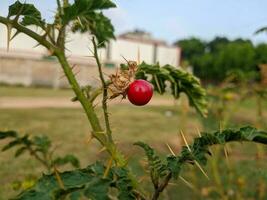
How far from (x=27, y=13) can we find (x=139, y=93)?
424 millimetres

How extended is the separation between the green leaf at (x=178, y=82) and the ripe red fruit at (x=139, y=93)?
0.45 metres

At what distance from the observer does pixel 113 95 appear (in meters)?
1.04

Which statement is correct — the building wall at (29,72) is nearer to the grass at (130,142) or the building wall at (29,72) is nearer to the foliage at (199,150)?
the grass at (130,142)

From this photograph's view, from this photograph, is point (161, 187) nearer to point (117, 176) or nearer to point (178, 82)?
point (117, 176)

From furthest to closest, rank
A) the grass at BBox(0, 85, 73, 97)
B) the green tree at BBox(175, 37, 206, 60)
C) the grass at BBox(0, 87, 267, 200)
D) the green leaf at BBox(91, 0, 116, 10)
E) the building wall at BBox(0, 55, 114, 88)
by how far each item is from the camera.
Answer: the green tree at BBox(175, 37, 206, 60) → the building wall at BBox(0, 55, 114, 88) → the grass at BBox(0, 85, 73, 97) → the grass at BBox(0, 87, 267, 200) → the green leaf at BBox(91, 0, 116, 10)

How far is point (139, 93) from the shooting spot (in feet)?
3.27

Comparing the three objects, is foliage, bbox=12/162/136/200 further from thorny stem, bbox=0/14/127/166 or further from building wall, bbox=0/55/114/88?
building wall, bbox=0/55/114/88

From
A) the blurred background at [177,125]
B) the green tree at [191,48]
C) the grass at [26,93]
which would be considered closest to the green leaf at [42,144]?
the blurred background at [177,125]

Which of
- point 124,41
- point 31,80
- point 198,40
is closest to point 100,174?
point 31,80

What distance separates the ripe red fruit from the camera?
0.99 metres

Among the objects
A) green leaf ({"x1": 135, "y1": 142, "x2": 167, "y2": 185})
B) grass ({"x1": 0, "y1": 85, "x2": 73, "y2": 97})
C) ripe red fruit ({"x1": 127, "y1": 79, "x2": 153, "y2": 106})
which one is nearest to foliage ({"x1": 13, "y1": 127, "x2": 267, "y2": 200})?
green leaf ({"x1": 135, "y1": 142, "x2": 167, "y2": 185})

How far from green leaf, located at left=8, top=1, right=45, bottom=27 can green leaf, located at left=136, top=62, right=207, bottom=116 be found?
14.2 inches

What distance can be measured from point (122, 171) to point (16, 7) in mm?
459

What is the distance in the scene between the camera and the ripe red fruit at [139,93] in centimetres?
99
